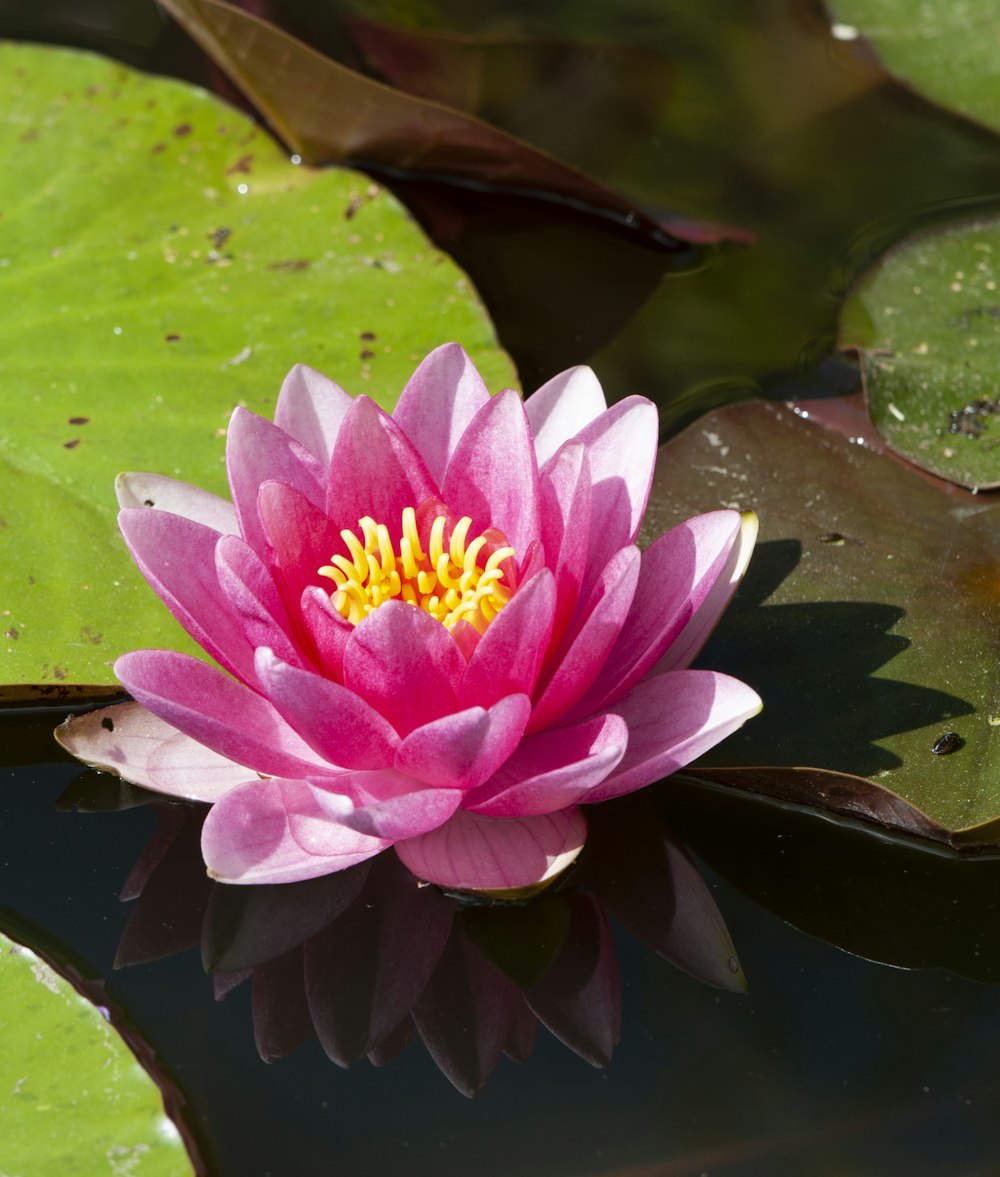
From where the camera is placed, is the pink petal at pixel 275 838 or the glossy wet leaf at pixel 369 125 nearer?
the pink petal at pixel 275 838

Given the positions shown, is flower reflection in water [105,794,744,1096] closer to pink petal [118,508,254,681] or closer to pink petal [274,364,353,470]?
pink petal [118,508,254,681]

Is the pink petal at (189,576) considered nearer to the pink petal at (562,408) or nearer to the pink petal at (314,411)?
the pink petal at (314,411)

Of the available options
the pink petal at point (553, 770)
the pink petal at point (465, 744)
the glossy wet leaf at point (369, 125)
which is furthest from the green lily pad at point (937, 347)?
the pink petal at point (465, 744)

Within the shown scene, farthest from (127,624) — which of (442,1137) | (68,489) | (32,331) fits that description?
(442,1137)

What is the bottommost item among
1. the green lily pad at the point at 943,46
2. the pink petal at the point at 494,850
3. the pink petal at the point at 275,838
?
the pink petal at the point at 494,850

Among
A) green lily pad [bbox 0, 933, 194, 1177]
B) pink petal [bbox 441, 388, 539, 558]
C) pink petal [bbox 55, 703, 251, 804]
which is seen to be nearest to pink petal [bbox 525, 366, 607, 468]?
pink petal [bbox 441, 388, 539, 558]
